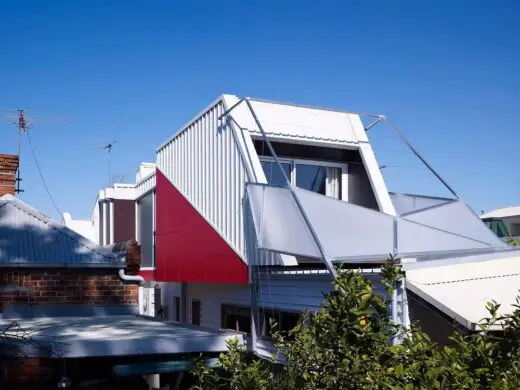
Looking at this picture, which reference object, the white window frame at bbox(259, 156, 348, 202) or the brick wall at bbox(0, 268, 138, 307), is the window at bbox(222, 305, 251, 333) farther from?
the white window frame at bbox(259, 156, 348, 202)

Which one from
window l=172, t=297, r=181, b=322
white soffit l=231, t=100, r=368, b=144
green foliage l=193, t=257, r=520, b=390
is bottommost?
window l=172, t=297, r=181, b=322

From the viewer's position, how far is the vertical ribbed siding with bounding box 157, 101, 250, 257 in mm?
12719

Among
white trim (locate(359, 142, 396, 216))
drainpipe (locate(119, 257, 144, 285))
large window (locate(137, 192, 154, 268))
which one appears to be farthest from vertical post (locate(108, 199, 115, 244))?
white trim (locate(359, 142, 396, 216))

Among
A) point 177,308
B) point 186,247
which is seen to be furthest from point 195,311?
point 186,247

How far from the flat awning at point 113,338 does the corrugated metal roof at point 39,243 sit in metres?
1.64

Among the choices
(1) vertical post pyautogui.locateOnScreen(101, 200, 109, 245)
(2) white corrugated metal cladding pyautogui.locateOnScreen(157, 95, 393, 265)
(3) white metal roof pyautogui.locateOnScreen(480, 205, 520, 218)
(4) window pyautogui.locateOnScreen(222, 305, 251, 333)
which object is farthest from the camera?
(3) white metal roof pyautogui.locateOnScreen(480, 205, 520, 218)

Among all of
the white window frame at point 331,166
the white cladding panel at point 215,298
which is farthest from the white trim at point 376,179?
the white cladding panel at point 215,298

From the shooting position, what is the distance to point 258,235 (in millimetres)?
11102

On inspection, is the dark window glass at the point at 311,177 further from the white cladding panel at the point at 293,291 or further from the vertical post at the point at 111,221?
the vertical post at the point at 111,221

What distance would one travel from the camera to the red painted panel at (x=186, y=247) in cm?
1298

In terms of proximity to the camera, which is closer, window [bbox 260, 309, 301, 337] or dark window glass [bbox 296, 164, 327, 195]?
window [bbox 260, 309, 301, 337]

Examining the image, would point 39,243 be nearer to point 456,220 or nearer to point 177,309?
point 177,309

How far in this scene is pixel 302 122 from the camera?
1389 cm

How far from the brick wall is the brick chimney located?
2147mm
